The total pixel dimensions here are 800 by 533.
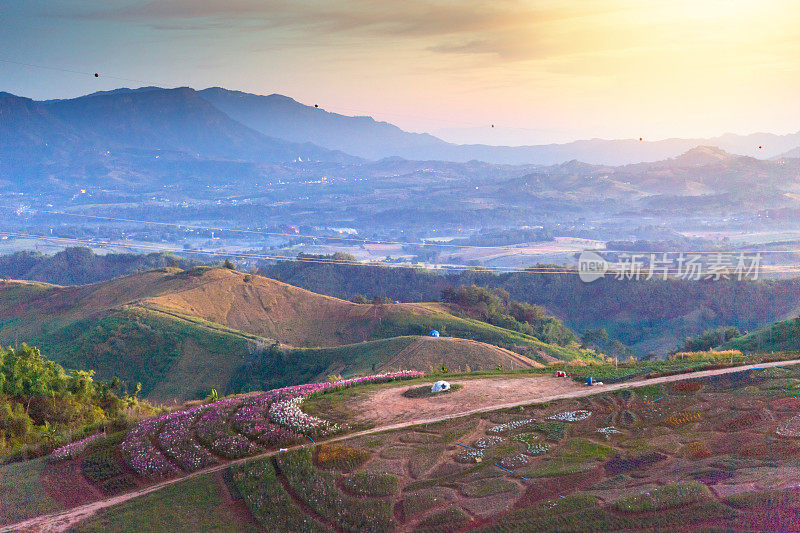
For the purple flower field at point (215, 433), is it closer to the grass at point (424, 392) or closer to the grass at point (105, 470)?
the grass at point (105, 470)

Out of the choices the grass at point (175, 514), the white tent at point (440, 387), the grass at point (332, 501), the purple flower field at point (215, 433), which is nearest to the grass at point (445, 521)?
the grass at point (332, 501)

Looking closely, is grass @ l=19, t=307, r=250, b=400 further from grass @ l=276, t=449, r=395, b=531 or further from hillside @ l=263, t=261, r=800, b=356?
hillside @ l=263, t=261, r=800, b=356

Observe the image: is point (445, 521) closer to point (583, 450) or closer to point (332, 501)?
point (332, 501)

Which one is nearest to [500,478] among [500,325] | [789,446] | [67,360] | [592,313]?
[789,446]

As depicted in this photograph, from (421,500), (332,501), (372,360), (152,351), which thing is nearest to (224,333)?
(152,351)

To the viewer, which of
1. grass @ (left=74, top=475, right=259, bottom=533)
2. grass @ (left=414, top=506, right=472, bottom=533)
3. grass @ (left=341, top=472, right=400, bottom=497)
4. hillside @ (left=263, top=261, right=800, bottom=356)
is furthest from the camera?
hillside @ (left=263, top=261, right=800, bottom=356)

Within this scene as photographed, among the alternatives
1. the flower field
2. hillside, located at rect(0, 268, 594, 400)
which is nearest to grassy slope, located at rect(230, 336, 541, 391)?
hillside, located at rect(0, 268, 594, 400)
